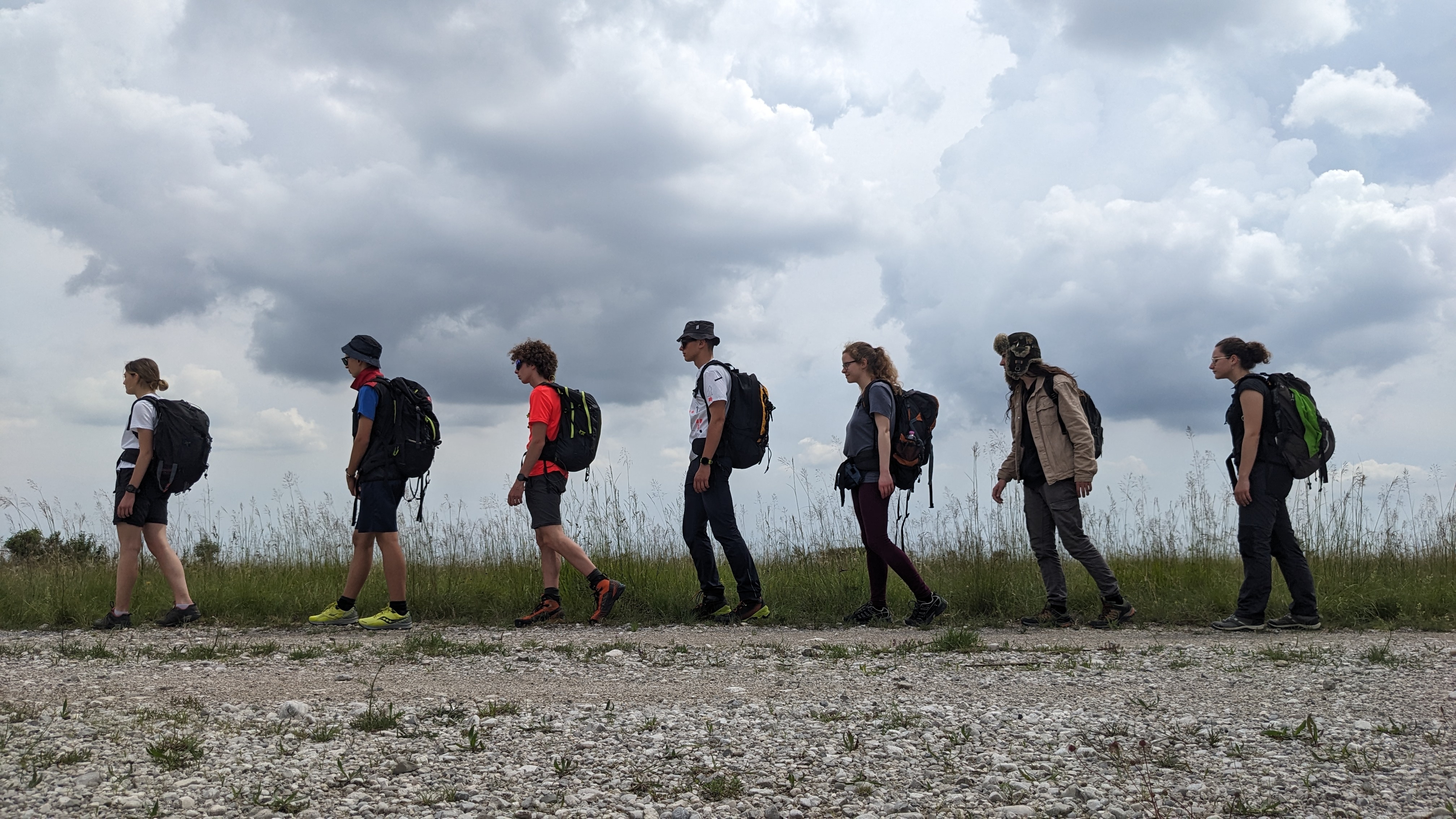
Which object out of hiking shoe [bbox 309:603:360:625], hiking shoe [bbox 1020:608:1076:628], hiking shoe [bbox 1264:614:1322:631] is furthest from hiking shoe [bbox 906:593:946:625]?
hiking shoe [bbox 309:603:360:625]

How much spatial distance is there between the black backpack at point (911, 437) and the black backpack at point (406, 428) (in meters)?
3.38

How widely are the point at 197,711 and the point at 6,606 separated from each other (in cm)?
583

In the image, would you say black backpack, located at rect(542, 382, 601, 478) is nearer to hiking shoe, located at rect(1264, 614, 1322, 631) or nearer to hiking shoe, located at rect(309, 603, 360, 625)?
hiking shoe, located at rect(309, 603, 360, 625)

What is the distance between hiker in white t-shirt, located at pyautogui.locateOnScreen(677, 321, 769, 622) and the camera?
7.07 metres

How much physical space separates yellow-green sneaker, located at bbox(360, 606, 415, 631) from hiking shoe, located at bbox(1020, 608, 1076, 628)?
472 centimetres

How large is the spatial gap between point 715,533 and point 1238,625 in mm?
3908

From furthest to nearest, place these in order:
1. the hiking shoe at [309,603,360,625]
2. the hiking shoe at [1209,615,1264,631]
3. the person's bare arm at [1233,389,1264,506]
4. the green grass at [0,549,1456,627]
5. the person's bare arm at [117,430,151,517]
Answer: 1. the green grass at [0,549,1456,627]
2. the hiking shoe at [309,603,360,625]
3. the person's bare arm at [117,430,151,517]
4. the hiking shoe at [1209,615,1264,631]
5. the person's bare arm at [1233,389,1264,506]

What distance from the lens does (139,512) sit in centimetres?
722

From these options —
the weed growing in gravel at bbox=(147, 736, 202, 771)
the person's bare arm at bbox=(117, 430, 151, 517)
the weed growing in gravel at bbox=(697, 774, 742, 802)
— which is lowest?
the weed growing in gravel at bbox=(697, 774, 742, 802)

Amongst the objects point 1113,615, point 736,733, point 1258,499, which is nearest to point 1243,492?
point 1258,499

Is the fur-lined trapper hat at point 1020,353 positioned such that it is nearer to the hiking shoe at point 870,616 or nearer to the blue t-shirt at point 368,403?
the hiking shoe at point 870,616

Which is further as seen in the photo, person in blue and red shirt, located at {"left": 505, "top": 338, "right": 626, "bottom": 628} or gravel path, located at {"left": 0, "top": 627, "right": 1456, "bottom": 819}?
person in blue and red shirt, located at {"left": 505, "top": 338, "right": 626, "bottom": 628}

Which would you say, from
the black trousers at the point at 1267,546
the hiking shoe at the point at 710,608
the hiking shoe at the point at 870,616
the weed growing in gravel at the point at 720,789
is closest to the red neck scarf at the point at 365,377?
the hiking shoe at the point at 710,608

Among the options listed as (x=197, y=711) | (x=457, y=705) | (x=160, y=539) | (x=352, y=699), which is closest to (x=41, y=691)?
(x=197, y=711)
